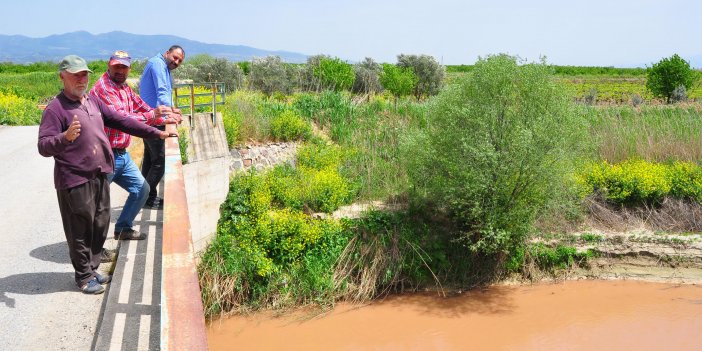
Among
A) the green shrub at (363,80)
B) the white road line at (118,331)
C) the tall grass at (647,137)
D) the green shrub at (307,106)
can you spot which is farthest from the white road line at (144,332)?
the green shrub at (363,80)

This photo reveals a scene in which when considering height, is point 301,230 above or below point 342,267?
above

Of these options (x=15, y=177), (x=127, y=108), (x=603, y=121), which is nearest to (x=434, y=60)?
(x=603, y=121)

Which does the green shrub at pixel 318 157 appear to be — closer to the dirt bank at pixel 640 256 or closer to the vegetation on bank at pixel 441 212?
the vegetation on bank at pixel 441 212

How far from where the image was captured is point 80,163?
4078 millimetres

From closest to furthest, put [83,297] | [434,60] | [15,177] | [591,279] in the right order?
[83,297]
[15,177]
[591,279]
[434,60]

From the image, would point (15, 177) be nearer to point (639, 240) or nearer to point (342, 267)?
point (342, 267)

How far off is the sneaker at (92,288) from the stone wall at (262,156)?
6.77 metres

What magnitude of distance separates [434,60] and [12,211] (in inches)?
1004

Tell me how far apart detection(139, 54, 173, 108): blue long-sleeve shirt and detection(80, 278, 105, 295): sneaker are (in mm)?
2778

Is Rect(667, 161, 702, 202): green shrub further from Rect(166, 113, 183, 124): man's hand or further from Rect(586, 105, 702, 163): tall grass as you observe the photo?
Rect(166, 113, 183, 124): man's hand

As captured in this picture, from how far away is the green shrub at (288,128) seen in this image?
42.7 feet

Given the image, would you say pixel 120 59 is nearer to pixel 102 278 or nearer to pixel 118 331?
pixel 102 278

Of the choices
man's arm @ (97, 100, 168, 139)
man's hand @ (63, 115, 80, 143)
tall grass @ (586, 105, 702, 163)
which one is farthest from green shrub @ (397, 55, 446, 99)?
man's hand @ (63, 115, 80, 143)

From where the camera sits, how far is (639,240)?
1152 cm
